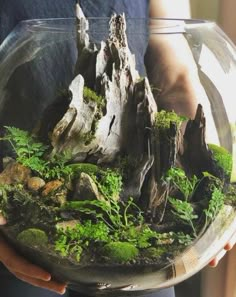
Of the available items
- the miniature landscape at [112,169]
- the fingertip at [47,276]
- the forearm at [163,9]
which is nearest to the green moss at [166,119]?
the miniature landscape at [112,169]

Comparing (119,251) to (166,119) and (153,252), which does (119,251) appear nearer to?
(153,252)

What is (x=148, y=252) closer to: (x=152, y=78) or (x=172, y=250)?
(x=172, y=250)

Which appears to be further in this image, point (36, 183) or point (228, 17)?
point (228, 17)

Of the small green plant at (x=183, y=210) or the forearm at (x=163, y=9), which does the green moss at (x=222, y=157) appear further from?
the forearm at (x=163, y=9)

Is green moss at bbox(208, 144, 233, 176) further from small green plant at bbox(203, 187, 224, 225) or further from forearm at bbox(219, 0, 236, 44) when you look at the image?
forearm at bbox(219, 0, 236, 44)

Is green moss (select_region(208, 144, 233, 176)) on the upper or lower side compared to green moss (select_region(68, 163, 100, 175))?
lower

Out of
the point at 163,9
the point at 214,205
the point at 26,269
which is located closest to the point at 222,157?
the point at 214,205

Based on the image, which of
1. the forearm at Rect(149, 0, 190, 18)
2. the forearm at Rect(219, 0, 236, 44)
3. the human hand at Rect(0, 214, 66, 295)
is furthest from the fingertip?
the forearm at Rect(219, 0, 236, 44)

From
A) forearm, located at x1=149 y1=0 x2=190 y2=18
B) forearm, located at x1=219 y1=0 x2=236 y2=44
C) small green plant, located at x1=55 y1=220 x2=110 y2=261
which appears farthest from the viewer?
forearm, located at x1=219 y1=0 x2=236 y2=44
